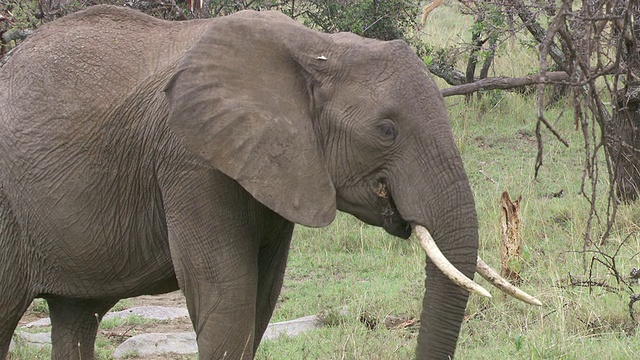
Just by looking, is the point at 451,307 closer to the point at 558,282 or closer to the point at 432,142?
the point at 432,142

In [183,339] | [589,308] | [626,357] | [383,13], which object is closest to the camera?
[626,357]

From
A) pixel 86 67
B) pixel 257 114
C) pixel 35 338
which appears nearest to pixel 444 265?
pixel 257 114

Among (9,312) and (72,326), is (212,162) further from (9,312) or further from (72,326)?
(72,326)

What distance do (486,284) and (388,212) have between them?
2617 millimetres

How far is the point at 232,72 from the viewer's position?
3988 mm

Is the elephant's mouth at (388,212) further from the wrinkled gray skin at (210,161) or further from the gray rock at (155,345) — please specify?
the gray rock at (155,345)

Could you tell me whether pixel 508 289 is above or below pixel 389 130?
below

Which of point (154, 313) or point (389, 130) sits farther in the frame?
point (154, 313)

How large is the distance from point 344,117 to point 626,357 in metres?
1.87

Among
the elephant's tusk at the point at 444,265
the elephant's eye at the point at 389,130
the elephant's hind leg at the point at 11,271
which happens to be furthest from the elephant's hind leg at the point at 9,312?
the elephant's tusk at the point at 444,265

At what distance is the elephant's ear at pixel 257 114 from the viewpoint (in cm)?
392

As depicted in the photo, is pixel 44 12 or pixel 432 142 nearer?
pixel 432 142

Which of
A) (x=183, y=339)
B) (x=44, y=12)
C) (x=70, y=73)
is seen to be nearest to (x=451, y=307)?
(x=70, y=73)

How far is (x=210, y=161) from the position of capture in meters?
3.97
